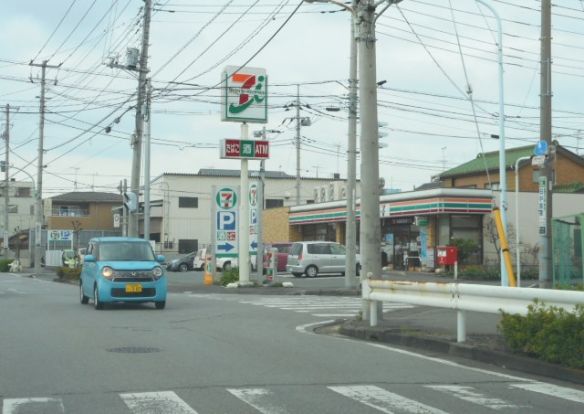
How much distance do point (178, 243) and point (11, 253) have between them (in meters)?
24.0

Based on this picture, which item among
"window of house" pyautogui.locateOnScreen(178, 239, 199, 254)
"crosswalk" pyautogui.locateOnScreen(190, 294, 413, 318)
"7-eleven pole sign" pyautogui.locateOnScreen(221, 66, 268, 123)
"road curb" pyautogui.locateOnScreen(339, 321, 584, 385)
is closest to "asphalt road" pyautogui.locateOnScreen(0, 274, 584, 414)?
"road curb" pyautogui.locateOnScreen(339, 321, 584, 385)

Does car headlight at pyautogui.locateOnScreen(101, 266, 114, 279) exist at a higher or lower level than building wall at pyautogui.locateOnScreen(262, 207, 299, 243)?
lower

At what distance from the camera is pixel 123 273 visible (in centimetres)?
1675

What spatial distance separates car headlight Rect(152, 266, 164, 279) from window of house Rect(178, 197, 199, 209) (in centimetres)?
5124

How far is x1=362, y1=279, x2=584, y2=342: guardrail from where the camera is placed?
8.85m

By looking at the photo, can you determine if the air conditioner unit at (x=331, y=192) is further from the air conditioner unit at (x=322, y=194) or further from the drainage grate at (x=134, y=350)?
the drainage grate at (x=134, y=350)

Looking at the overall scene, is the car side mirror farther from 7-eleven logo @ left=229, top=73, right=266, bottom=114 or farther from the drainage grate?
7-eleven logo @ left=229, top=73, right=266, bottom=114

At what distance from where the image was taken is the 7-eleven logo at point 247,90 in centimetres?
2489

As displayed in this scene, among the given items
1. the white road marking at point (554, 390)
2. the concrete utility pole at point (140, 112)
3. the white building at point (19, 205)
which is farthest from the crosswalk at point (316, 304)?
the white building at point (19, 205)

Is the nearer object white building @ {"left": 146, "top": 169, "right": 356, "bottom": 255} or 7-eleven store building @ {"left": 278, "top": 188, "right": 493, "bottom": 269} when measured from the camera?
7-eleven store building @ {"left": 278, "top": 188, "right": 493, "bottom": 269}

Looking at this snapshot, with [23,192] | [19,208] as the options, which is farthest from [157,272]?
[23,192]

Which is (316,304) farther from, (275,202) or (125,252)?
(275,202)

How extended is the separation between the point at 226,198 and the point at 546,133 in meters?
12.9

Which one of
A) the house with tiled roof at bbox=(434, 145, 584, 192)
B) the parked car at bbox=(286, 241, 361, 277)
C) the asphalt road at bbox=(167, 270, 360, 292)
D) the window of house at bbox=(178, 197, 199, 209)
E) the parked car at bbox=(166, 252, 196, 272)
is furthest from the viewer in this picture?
the window of house at bbox=(178, 197, 199, 209)
